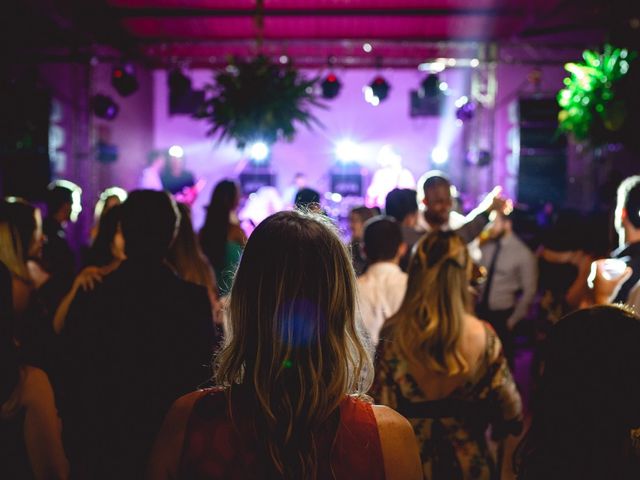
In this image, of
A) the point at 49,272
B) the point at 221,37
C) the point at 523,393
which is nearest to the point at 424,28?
the point at 221,37

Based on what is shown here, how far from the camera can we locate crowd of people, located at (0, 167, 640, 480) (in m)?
1.14

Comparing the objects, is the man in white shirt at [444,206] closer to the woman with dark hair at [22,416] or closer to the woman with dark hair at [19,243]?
the woman with dark hair at [19,243]

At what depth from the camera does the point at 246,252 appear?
3.87 feet

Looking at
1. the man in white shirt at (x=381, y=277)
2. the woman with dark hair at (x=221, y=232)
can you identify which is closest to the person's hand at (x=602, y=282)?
the man in white shirt at (x=381, y=277)

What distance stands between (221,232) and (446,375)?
215cm

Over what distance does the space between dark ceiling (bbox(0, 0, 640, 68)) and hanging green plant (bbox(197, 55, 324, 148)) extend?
1226 mm

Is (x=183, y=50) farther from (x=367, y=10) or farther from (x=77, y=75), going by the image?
(x=367, y=10)

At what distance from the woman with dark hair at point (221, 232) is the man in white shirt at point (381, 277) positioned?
113 cm

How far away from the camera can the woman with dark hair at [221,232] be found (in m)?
3.99

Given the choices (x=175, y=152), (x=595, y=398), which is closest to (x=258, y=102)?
(x=175, y=152)

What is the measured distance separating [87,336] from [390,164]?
10.1 meters

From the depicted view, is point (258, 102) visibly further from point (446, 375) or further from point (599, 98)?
point (446, 375)

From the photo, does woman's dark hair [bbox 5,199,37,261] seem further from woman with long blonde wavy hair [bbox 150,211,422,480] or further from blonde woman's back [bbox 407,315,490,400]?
woman with long blonde wavy hair [bbox 150,211,422,480]

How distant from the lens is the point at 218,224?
4.05 m
